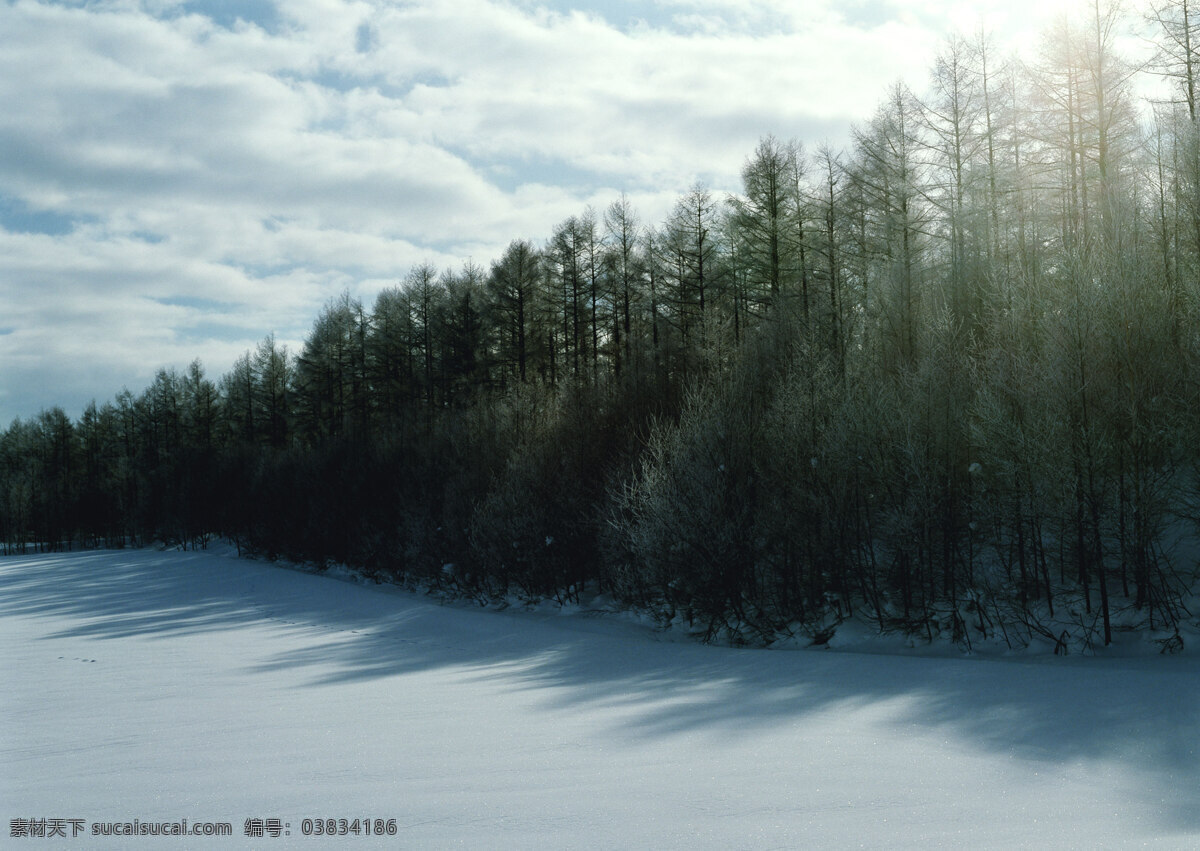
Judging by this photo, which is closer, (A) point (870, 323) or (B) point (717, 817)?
(B) point (717, 817)

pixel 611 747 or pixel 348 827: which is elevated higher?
pixel 348 827

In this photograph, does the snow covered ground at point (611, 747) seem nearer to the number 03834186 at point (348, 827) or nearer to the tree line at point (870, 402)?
the number 03834186 at point (348, 827)

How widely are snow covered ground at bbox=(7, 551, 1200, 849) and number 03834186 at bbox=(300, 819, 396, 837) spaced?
0.09m

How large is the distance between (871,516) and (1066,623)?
4.67 metres

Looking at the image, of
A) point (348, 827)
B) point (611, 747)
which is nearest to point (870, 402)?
point (611, 747)

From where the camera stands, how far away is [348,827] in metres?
4.59

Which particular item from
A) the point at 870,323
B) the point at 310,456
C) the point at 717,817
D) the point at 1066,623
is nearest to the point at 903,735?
the point at 717,817

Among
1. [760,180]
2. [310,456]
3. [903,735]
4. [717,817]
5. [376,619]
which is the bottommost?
[376,619]

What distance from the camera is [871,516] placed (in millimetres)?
17844

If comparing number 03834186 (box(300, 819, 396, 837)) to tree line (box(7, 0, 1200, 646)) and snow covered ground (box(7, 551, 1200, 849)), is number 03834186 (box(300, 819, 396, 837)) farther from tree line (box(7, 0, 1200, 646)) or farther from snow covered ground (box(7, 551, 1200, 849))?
tree line (box(7, 0, 1200, 646))

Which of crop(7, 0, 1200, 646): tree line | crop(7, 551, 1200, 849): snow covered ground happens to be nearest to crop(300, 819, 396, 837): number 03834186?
crop(7, 551, 1200, 849): snow covered ground

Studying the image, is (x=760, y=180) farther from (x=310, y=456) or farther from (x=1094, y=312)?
(x=310, y=456)

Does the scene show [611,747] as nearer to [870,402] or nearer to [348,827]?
[348,827]

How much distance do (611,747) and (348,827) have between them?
114 inches
